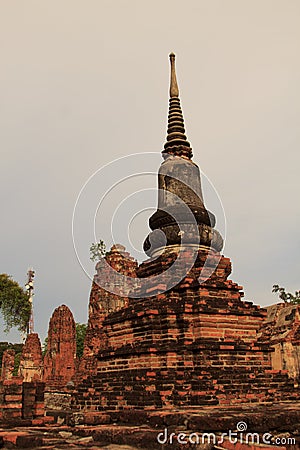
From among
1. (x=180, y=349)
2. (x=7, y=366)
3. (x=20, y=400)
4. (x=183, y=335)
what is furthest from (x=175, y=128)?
(x=7, y=366)

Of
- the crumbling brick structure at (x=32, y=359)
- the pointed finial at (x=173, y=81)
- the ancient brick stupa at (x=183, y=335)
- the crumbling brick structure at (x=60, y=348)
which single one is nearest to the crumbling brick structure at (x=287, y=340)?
the ancient brick stupa at (x=183, y=335)

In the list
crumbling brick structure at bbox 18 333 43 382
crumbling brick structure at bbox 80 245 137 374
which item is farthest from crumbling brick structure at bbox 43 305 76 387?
crumbling brick structure at bbox 80 245 137 374

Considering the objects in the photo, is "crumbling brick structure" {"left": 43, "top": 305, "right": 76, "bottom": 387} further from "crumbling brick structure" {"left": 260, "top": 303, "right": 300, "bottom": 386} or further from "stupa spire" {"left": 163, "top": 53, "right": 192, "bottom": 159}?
"stupa spire" {"left": 163, "top": 53, "right": 192, "bottom": 159}

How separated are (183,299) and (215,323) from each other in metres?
0.88

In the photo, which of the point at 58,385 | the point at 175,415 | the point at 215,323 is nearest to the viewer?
the point at 175,415

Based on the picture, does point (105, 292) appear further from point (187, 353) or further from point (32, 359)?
point (187, 353)

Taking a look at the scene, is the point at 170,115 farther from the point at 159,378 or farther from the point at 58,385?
the point at 58,385

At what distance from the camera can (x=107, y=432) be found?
634 cm

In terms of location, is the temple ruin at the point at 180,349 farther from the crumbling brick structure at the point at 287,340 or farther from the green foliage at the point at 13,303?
the green foliage at the point at 13,303

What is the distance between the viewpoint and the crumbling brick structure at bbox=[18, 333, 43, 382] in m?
28.8

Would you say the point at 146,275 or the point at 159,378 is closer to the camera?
the point at 159,378

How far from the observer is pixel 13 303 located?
39.8m

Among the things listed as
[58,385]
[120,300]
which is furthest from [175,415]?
[58,385]

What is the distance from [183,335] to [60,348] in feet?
60.8
